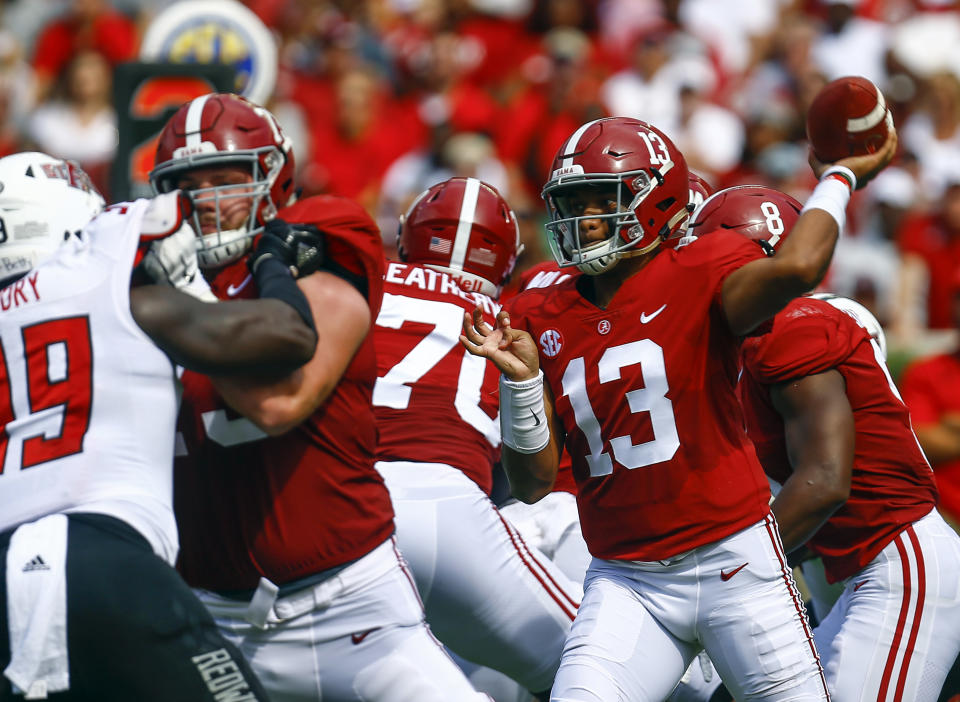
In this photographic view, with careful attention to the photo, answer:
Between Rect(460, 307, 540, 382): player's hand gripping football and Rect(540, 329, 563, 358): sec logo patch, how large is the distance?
0.08 metres

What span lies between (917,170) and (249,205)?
8.23 metres

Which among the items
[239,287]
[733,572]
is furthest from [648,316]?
[239,287]

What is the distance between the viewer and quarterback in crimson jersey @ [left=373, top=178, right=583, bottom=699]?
4477 millimetres

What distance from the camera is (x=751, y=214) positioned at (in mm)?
4723

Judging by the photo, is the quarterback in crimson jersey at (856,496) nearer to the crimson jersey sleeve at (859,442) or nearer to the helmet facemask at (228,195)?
the crimson jersey sleeve at (859,442)

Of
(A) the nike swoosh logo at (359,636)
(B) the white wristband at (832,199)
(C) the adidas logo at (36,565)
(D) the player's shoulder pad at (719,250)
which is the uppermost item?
(B) the white wristband at (832,199)

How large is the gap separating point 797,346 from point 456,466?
1258 mm

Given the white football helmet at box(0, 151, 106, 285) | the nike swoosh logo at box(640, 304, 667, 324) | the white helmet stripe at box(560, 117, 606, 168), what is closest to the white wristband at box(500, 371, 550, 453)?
the nike swoosh logo at box(640, 304, 667, 324)

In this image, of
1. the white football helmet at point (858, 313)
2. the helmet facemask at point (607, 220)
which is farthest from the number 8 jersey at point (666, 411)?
the white football helmet at point (858, 313)

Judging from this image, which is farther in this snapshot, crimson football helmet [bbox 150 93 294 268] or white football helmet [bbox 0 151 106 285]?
crimson football helmet [bbox 150 93 294 268]

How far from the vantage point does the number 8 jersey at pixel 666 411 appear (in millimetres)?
3824

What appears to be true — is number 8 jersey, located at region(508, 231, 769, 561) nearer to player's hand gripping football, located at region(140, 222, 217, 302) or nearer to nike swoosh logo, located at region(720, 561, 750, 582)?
nike swoosh logo, located at region(720, 561, 750, 582)

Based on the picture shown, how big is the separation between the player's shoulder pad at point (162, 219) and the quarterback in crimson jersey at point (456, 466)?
5.09 feet

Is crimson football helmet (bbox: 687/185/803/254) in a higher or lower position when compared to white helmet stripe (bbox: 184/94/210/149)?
lower
